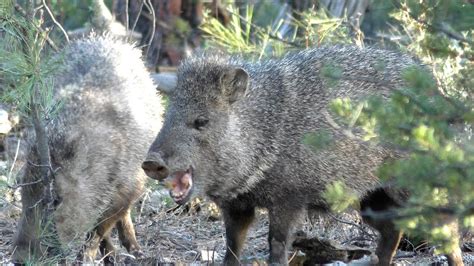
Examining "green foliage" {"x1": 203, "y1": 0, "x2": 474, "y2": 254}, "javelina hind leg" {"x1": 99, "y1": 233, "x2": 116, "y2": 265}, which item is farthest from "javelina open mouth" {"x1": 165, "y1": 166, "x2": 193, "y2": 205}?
"green foliage" {"x1": 203, "y1": 0, "x2": 474, "y2": 254}

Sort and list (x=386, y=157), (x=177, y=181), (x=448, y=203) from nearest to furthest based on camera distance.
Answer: (x=448, y=203) → (x=177, y=181) → (x=386, y=157)

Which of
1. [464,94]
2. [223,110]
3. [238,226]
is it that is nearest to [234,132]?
[223,110]

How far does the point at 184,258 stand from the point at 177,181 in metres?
1.28

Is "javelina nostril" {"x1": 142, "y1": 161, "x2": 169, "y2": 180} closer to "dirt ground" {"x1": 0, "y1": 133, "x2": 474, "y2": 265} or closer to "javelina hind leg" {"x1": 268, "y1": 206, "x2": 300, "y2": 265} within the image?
"javelina hind leg" {"x1": 268, "y1": 206, "x2": 300, "y2": 265}

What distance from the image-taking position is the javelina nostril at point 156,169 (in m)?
4.91

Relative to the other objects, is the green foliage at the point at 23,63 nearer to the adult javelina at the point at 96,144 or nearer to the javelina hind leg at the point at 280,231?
the adult javelina at the point at 96,144

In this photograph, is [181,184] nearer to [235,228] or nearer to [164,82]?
[235,228]

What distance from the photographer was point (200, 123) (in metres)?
5.30

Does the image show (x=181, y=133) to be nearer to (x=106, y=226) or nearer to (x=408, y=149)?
(x=106, y=226)

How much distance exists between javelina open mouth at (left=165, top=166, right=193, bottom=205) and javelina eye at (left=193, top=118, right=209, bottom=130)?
26 centimetres

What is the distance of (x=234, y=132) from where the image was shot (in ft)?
17.6

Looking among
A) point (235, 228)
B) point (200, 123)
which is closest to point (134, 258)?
point (235, 228)

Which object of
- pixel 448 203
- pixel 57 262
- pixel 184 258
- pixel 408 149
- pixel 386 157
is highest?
pixel 408 149

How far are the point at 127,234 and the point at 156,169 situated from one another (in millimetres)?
1682
